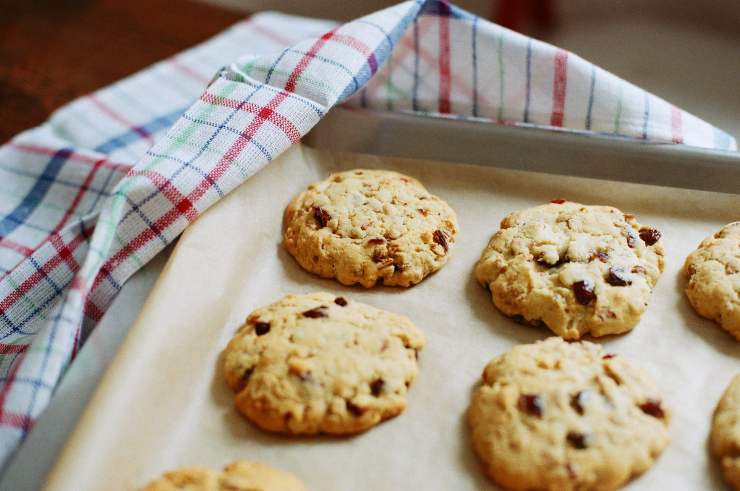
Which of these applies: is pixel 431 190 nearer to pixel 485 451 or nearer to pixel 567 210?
pixel 567 210

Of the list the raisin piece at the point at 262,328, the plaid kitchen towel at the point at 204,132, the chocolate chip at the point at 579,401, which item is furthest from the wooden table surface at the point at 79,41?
the chocolate chip at the point at 579,401

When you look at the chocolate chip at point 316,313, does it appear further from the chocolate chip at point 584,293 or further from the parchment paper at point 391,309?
the chocolate chip at point 584,293

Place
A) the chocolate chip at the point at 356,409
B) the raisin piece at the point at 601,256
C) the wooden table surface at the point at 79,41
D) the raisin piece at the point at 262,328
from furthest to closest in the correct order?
the wooden table surface at the point at 79,41
the raisin piece at the point at 601,256
the raisin piece at the point at 262,328
the chocolate chip at the point at 356,409

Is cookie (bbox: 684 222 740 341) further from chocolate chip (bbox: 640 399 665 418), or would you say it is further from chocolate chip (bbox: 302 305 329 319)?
chocolate chip (bbox: 302 305 329 319)

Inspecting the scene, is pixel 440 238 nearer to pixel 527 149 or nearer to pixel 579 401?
pixel 527 149

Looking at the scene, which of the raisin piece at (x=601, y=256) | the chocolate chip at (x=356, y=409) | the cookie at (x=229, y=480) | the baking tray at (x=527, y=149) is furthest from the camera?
the baking tray at (x=527, y=149)

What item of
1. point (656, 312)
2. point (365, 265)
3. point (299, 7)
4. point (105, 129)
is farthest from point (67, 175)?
point (299, 7)
